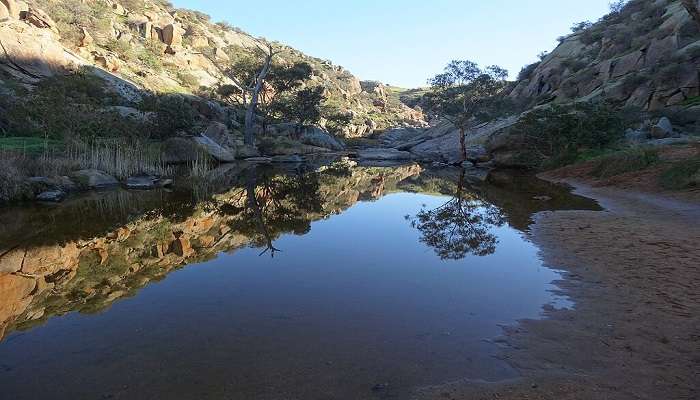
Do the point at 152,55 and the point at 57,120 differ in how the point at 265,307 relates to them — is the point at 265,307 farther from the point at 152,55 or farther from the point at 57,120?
the point at 152,55

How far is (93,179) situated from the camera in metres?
19.3

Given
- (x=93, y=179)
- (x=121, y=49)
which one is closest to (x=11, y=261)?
(x=93, y=179)

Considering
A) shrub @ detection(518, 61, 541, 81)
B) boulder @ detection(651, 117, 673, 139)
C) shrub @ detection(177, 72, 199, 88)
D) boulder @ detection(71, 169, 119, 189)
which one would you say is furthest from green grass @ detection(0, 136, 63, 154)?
shrub @ detection(518, 61, 541, 81)

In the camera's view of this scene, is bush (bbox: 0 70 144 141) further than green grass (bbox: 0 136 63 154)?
Yes

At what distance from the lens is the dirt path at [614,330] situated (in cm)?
390

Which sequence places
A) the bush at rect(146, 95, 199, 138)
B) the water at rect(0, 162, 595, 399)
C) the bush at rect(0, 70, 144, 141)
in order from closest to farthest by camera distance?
the water at rect(0, 162, 595, 399), the bush at rect(0, 70, 144, 141), the bush at rect(146, 95, 199, 138)

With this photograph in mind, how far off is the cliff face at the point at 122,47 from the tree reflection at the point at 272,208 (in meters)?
20.5

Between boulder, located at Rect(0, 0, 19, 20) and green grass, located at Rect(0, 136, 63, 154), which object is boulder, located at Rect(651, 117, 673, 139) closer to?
green grass, located at Rect(0, 136, 63, 154)

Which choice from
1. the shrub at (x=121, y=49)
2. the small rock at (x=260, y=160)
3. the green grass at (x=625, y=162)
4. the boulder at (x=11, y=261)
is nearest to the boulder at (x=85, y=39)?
the shrub at (x=121, y=49)

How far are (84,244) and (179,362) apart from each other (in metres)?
7.09

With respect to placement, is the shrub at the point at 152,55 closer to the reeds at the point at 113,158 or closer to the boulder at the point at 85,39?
the boulder at the point at 85,39

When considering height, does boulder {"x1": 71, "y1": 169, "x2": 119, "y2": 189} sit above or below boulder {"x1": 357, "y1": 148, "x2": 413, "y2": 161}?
below

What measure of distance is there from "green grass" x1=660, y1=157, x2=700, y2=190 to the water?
6.94m

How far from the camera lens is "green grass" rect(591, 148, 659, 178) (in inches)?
786
